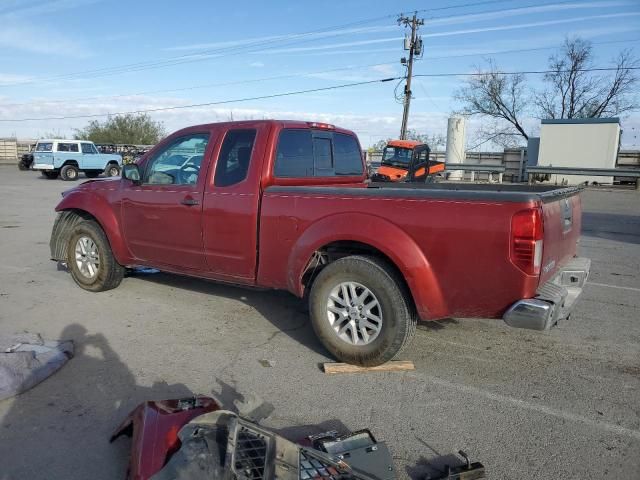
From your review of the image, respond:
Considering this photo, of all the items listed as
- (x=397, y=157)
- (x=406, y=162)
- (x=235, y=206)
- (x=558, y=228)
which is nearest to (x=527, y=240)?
(x=558, y=228)

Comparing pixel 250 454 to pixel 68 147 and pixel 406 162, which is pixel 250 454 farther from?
pixel 68 147

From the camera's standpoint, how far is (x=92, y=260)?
6086 millimetres

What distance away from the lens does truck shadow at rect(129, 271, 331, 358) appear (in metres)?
4.80

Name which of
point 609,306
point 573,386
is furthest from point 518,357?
point 609,306

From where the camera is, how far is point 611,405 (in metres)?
3.48

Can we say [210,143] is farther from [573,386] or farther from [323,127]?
[573,386]

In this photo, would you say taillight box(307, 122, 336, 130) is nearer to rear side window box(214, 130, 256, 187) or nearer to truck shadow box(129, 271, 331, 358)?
rear side window box(214, 130, 256, 187)

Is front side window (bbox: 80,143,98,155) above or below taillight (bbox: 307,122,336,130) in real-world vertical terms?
below

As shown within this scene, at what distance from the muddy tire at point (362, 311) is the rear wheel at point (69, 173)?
26722 mm

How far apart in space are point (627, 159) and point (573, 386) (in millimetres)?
33113

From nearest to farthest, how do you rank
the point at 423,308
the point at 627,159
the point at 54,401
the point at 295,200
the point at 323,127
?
the point at 54,401 → the point at 423,308 → the point at 295,200 → the point at 323,127 → the point at 627,159

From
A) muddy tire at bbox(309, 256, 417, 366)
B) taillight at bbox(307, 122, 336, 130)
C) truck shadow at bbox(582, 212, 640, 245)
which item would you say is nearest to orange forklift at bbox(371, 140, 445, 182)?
truck shadow at bbox(582, 212, 640, 245)

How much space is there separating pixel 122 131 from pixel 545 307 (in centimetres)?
6317

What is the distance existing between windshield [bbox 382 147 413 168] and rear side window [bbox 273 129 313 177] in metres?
16.7
